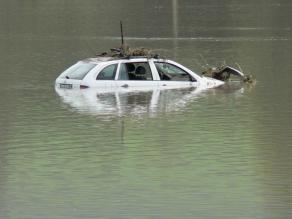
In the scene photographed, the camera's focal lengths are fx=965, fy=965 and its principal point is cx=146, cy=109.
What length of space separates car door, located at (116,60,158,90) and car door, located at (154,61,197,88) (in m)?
0.29

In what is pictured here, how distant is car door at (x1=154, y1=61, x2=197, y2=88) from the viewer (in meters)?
28.2

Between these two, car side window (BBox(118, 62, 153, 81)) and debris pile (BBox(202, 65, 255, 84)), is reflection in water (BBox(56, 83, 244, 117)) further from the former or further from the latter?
car side window (BBox(118, 62, 153, 81))

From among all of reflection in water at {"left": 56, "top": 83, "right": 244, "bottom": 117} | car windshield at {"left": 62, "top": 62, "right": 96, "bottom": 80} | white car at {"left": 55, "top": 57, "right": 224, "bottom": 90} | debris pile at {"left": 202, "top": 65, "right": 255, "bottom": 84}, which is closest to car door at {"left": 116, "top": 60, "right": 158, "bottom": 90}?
white car at {"left": 55, "top": 57, "right": 224, "bottom": 90}

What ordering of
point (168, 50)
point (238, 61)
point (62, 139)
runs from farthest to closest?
point (168, 50), point (238, 61), point (62, 139)

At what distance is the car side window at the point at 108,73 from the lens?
90.8 feet

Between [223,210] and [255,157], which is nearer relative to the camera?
[223,210]

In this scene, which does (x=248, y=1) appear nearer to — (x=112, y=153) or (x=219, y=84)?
(x=219, y=84)

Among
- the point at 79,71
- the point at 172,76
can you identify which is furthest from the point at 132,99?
the point at 172,76

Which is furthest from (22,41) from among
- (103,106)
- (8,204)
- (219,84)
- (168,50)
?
(8,204)

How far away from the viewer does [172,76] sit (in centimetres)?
2872

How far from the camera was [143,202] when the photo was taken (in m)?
12.2

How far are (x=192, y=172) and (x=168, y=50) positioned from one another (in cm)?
3076

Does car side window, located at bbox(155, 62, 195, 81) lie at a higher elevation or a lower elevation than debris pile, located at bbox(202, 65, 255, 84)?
higher

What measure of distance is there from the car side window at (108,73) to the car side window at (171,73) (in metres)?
1.33
